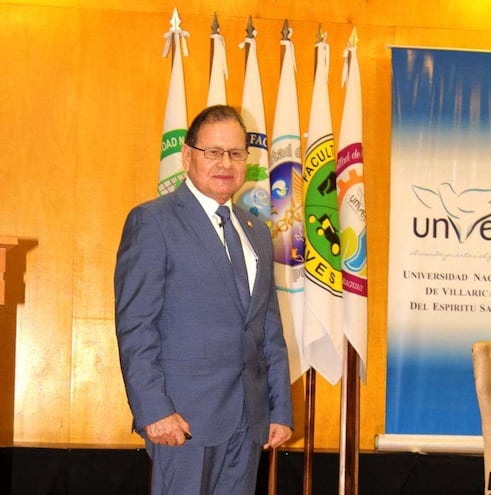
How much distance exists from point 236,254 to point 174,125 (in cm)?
212

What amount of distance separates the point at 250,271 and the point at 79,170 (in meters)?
2.66

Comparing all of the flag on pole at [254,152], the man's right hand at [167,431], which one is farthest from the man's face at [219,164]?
the flag on pole at [254,152]

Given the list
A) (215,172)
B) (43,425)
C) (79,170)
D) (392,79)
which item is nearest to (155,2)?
(79,170)

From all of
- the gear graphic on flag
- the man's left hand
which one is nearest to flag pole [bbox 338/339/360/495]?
the gear graphic on flag

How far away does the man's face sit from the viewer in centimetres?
250

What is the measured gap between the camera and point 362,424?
5137mm

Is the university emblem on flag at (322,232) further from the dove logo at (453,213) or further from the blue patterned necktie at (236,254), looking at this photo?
the blue patterned necktie at (236,254)

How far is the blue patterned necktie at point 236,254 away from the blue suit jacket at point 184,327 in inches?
0.9

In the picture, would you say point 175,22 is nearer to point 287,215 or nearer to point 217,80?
point 217,80

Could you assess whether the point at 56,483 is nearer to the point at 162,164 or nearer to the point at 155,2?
the point at 162,164

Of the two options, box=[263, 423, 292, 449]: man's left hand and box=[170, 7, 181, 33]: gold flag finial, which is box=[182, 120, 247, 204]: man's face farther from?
box=[170, 7, 181, 33]: gold flag finial

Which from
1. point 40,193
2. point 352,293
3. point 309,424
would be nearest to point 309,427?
point 309,424

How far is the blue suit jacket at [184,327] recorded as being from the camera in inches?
91.4

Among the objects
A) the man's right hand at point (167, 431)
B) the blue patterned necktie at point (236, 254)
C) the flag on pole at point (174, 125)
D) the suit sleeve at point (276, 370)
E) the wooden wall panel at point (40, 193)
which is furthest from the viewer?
the wooden wall panel at point (40, 193)
